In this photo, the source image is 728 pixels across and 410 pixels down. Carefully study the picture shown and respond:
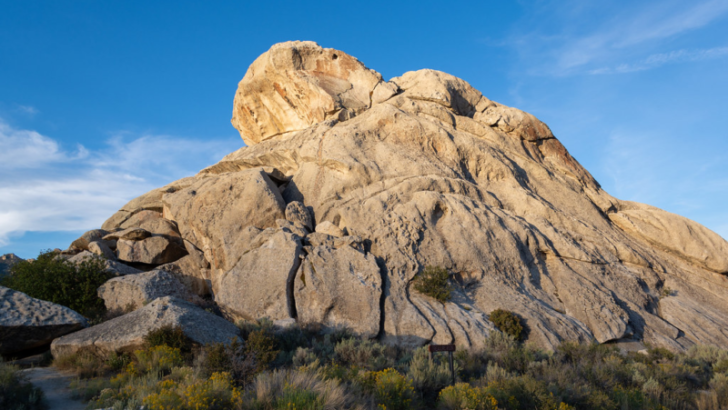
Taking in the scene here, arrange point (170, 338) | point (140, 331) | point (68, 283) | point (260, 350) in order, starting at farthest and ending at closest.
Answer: point (68, 283) < point (140, 331) < point (170, 338) < point (260, 350)

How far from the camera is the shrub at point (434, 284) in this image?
1524 centimetres

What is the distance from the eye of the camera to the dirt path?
820 cm

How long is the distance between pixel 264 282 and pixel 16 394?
7957 mm

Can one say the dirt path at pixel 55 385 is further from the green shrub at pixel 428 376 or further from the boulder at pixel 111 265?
the boulder at pixel 111 265

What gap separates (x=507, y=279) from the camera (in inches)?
672

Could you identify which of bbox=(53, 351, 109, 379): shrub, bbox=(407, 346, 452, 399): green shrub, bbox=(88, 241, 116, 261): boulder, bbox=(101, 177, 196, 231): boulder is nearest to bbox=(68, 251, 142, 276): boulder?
bbox=(88, 241, 116, 261): boulder

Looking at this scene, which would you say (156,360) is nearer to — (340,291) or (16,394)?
(16,394)

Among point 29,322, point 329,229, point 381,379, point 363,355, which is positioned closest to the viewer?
point 381,379

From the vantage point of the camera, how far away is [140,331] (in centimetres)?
1064

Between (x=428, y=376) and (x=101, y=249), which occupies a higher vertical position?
(x=101, y=249)

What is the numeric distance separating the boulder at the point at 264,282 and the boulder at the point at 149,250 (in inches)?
209

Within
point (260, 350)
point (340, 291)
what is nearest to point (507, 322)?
point (340, 291)

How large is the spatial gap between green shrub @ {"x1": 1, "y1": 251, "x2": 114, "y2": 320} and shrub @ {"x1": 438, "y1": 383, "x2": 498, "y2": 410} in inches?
494

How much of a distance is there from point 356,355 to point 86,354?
659 centimetres
